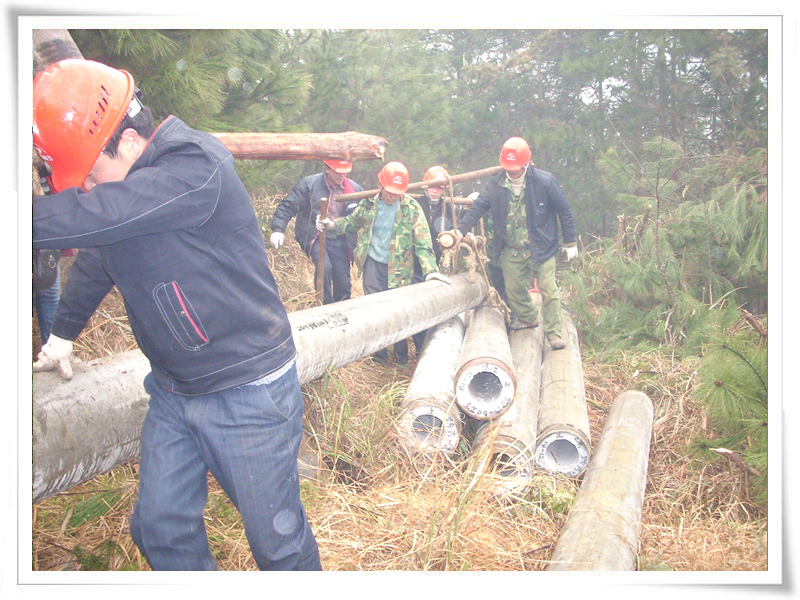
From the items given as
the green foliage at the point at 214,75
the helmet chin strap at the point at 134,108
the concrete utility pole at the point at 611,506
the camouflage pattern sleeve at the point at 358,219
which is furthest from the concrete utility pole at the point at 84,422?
the camouflage pattern sleeve at the point at 358,219

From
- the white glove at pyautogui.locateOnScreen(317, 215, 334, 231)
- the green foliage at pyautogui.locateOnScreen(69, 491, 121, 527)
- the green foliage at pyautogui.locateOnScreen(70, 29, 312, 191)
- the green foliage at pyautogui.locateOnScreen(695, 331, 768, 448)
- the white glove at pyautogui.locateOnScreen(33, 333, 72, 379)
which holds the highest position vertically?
the green foliage at pyautogui.locateOnScreen(70, 29, 312, 191)

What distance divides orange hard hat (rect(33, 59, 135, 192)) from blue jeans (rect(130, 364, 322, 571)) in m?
0.71

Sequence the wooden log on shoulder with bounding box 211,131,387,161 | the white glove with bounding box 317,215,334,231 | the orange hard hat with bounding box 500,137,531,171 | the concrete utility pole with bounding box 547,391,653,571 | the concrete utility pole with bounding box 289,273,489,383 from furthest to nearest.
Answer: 1. the white glove with bounding box 317,215,334,231
2. the orange hard hat with bounding box 500,137,531,171
3. the concrete utility pole with bounding box 289,273,489,383
4. the wooden log on shoulder with bounding box 211,131,387,161
5. the concrete utility pole with bounding box 547,391,653,571

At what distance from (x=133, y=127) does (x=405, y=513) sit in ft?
5.81

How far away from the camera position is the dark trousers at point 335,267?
5.35 metres

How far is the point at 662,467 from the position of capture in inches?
131

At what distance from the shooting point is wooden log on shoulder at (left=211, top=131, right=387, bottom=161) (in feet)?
9.84

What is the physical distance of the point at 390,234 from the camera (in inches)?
195

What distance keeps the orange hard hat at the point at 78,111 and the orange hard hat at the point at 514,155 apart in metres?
3.32

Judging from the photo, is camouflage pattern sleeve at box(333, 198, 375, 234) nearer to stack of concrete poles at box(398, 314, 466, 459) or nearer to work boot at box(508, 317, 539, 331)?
work boot at box(508, 317, 539, 331)

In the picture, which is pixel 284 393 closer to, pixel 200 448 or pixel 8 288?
pixel 200 448

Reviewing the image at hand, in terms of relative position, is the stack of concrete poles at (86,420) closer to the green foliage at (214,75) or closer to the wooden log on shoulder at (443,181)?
the green foliage at (214,75)

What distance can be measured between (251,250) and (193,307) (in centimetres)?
23

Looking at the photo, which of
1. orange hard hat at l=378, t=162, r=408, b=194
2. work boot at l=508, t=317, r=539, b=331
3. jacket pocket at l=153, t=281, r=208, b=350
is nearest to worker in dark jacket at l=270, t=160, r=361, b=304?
orange hard hat at l=378, t=162, r=408, b=194
